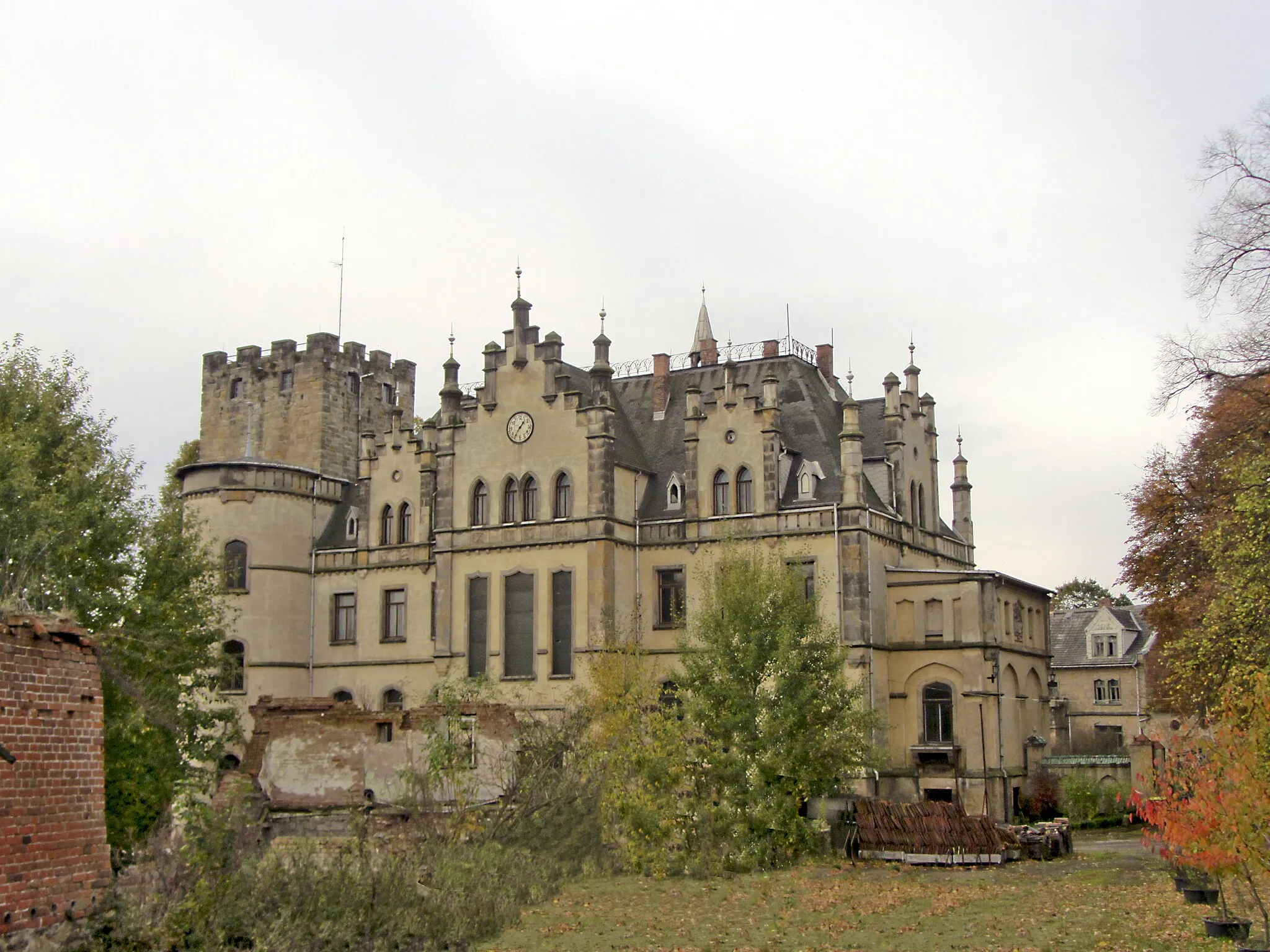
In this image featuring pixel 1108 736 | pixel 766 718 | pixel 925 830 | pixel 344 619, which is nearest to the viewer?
pixel 766 718

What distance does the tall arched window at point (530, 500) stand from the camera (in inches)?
1725

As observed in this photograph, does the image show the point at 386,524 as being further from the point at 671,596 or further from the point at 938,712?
the point at 938,712

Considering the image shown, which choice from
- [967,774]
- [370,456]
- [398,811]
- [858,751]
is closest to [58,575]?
[398,811]

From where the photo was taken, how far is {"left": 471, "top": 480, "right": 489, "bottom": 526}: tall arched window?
44.8 m

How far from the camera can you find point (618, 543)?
42.8m

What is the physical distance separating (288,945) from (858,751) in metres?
16.1

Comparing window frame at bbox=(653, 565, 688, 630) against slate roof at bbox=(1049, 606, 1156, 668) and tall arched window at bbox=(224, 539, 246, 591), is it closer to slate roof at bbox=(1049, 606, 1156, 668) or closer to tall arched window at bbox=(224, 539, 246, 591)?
tall arched window at bbox=(224, 539, 246, 591)

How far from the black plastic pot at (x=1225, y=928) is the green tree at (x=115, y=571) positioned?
56.0ft

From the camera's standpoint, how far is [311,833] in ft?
95.6

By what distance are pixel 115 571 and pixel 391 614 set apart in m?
17.8

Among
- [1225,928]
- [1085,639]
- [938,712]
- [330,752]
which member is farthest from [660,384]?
[1225,928]

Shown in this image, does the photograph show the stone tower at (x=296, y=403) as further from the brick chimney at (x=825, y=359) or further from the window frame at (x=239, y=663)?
the brick chimney at (x=825, y=359)

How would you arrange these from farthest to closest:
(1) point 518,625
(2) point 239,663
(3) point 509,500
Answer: (2) point 239,663
(3) point 509,500
(1) point 518,625

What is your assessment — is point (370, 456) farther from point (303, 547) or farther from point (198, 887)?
point (198, 887)
